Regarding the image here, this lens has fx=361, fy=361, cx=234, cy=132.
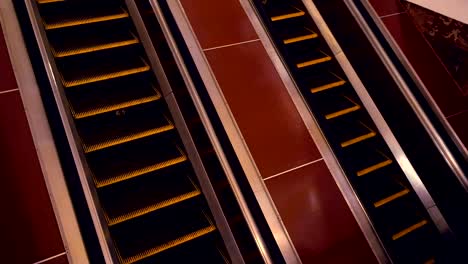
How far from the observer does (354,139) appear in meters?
3.62

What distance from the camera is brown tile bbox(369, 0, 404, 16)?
439 cm

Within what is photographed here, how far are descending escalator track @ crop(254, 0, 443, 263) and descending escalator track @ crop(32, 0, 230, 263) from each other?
1230 mm

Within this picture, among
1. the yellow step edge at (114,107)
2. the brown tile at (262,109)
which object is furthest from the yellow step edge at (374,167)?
the yellow step edge at (114,107)

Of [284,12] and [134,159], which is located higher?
[284,12]

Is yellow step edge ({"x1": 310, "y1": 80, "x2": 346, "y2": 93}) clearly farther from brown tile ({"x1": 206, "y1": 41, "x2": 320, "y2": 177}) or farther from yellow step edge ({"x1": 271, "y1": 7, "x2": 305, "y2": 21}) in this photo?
yellow step edge ({"x1": 271, "y1": 7, "x2": 305, "y2": 21})

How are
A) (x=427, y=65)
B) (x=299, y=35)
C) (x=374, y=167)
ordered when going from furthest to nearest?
(x=427, y=65), (x=299, y=35), (x=374, y=167)

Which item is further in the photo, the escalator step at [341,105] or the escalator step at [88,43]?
the escalator step at [341,105]

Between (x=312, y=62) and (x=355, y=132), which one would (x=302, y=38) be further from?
(x=355, y=132)

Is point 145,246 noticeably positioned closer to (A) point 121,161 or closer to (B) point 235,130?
(A) point 121,161

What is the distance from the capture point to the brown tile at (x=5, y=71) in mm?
2740

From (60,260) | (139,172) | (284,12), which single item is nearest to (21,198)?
(60,260)

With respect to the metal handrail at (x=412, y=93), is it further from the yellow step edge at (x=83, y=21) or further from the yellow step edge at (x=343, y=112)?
the yellow step edge at (x=83, y=21)

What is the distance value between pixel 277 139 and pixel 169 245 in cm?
136

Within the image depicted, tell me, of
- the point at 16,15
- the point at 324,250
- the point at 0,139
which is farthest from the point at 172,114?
the point at 324,250
